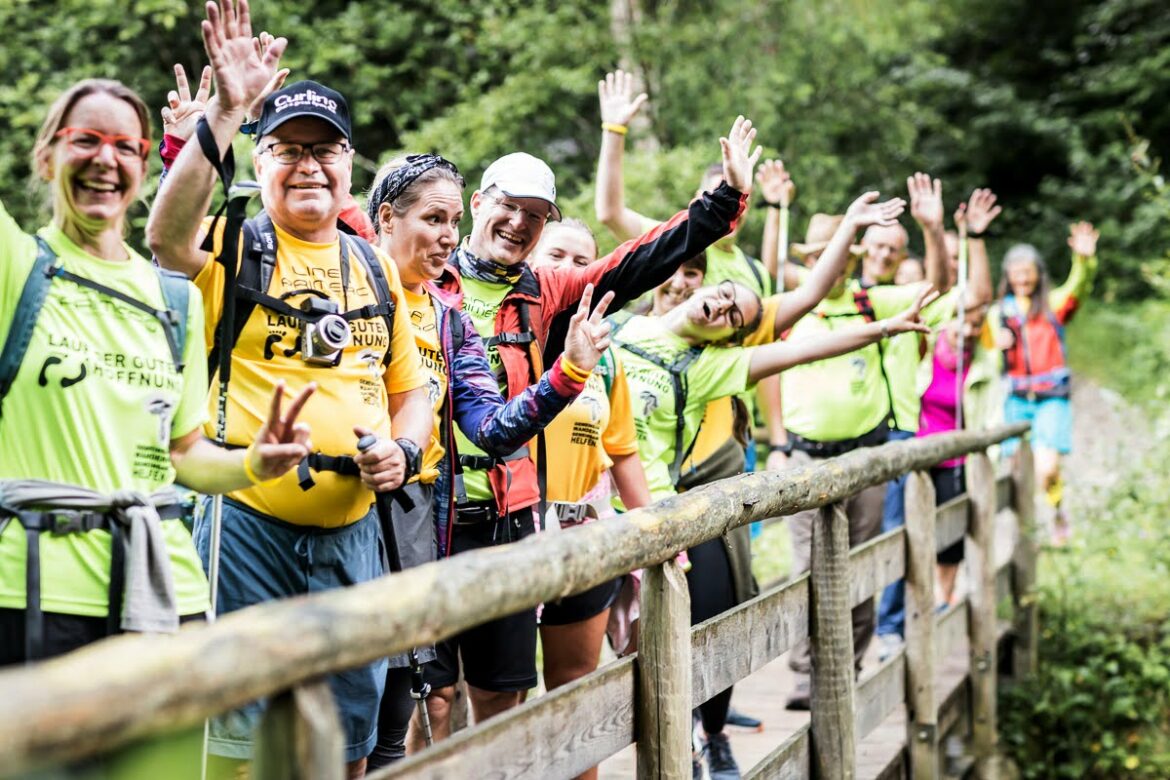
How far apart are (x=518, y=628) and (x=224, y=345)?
135 centimetres

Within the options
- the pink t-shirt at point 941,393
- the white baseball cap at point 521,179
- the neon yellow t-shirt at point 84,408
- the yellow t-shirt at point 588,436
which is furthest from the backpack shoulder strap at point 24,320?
the pink t-shirt at point 941,393

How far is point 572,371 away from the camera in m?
3.34

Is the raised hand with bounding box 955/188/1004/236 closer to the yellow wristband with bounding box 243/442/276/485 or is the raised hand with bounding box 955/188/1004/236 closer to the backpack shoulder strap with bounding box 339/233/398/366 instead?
the backpack shoulder strap with bounding box 339/233/398/366

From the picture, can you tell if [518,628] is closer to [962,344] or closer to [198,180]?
[198,180]

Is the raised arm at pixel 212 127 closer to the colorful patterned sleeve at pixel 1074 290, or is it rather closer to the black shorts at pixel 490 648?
the black shorts at pixel 490 648

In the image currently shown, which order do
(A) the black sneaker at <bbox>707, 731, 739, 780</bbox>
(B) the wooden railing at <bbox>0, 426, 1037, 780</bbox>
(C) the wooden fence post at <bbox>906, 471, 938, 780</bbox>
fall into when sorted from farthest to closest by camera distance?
1. (C) the wooden fence post at <bbox>906, 471, 938, 780</bbox>
2. (A) the black sneaker at <bbox>707, 731, 739, 780</bbox>
3. (B) the wooden railing at <bbox>0, 426, 1037, 780</bbox>

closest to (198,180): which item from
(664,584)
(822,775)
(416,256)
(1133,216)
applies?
(416,256)

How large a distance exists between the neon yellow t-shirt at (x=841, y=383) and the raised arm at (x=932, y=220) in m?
0.23

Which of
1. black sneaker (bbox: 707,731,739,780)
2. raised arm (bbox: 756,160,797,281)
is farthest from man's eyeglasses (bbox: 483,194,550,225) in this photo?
raised arm (bbox: 756,160,797,281)

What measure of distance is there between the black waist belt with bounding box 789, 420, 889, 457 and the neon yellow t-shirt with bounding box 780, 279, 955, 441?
0.02 meters

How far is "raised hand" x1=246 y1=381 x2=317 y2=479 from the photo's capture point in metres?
2.55

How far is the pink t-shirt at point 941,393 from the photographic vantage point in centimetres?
801

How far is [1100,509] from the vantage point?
8.79 m

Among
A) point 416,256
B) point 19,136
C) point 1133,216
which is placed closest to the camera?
point 416,256
